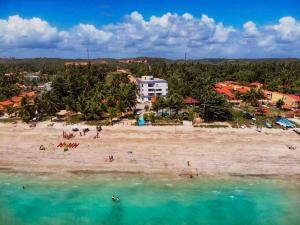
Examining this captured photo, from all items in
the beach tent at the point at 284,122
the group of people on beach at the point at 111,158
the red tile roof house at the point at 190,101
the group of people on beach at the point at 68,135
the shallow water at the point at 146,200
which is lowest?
the shallow water at the point at 146,200

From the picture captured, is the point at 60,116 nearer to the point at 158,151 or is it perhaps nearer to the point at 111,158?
the point at 111,158

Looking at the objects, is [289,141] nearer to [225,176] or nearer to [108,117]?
[225,176]

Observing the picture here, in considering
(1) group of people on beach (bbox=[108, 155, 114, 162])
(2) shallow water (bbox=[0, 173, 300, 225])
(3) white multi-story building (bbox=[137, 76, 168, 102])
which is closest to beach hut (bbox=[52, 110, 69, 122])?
(3) white multi-story building (bbox=[137, 76, 168, 102])

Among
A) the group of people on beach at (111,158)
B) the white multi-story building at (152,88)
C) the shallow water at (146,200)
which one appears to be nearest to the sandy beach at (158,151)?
the group of people on beach at (111,158)

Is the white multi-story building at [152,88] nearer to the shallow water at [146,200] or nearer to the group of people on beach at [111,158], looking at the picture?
the group of people on beach at [111,158]

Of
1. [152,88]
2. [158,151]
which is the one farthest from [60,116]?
[158,151]

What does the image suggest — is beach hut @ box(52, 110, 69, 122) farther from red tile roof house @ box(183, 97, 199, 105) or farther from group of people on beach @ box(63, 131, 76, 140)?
red tile roof house @ box(183, 97, 199, 105)
